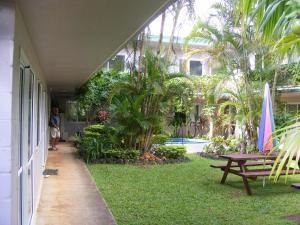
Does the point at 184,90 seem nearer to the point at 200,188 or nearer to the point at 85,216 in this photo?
the point at 200,188

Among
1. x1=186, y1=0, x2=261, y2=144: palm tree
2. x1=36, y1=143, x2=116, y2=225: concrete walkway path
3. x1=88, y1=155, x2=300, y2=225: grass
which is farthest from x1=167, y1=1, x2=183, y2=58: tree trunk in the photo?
x1=36, y1=143, x2=116, y2=225: concrete walkway path

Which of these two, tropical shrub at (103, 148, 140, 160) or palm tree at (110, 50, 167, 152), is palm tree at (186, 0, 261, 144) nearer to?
palm tree at (110, 50, 167, 152)

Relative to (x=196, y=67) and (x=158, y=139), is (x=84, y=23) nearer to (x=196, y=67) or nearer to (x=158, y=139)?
(x=158, y=139)

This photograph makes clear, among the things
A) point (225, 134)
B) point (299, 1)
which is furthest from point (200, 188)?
point (225, 134)

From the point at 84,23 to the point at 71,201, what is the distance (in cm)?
395

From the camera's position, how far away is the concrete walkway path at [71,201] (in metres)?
5.90

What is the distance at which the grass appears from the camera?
6.27 m

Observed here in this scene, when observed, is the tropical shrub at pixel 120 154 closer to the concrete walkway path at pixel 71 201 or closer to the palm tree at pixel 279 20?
the concrete walkway path at pixel 71 201

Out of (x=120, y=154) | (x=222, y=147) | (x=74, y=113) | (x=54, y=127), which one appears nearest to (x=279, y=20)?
(x=120, y=154)

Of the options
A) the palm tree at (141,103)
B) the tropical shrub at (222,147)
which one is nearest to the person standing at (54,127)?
the palm tree at (141,103)

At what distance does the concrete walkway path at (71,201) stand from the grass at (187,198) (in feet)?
0.85

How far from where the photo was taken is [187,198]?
25.2ft

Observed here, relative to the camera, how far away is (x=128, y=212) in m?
6.50

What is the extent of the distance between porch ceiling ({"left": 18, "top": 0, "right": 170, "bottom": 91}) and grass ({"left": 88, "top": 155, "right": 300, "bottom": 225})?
283 cm
